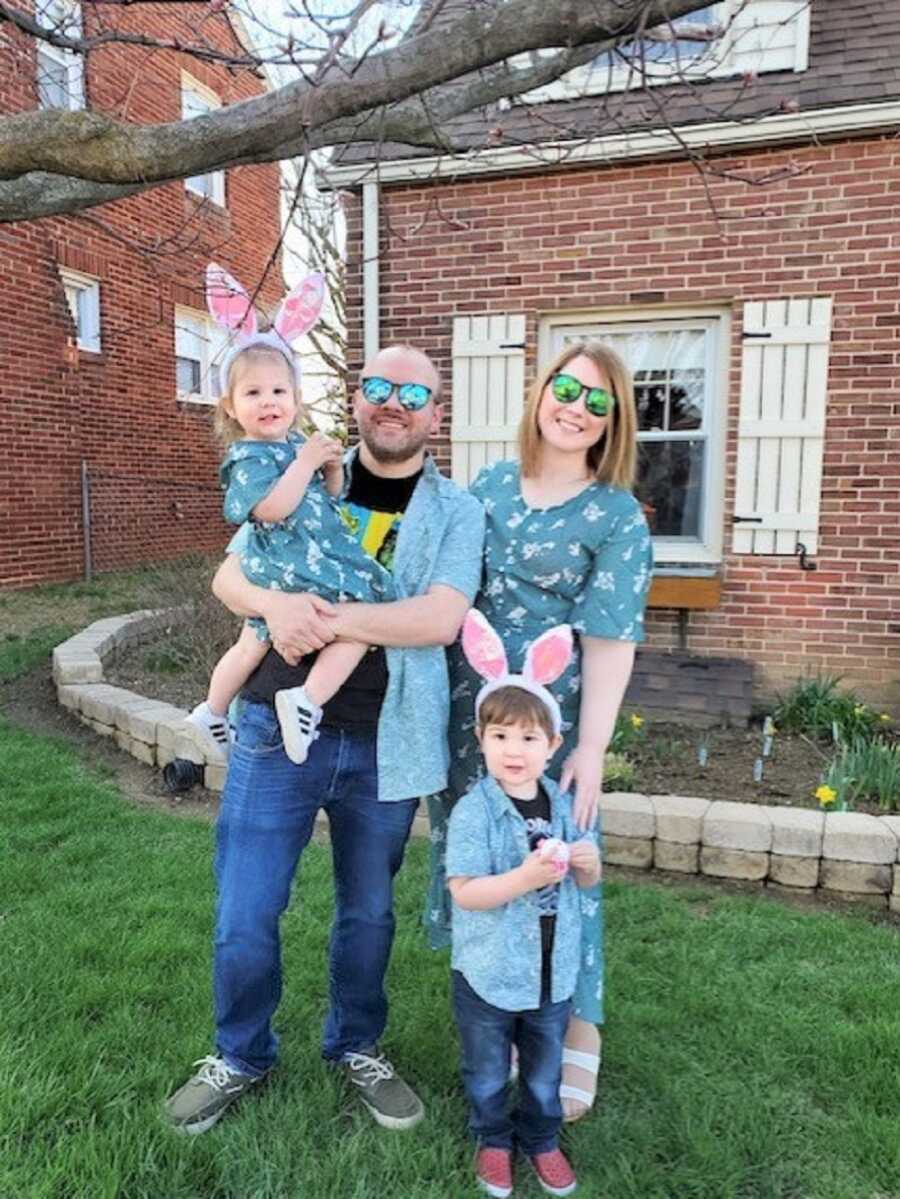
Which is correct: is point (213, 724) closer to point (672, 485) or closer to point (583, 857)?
point (583, 857)

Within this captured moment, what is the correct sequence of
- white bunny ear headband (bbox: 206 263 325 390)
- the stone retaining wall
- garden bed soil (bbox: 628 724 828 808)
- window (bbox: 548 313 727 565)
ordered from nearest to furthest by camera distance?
white bunny ear headband (bbox: 206 263 325 390)
the stone retaining wall
garden bed soil (bbox: 628 724 828 808)
window (bbox: 548 313 727 565)

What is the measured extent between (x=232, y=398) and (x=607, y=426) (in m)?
0.85

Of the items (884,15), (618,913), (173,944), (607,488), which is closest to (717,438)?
(884,15)

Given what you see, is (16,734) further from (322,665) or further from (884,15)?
(884,15)

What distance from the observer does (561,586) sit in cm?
202

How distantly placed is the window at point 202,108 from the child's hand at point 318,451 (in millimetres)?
10060

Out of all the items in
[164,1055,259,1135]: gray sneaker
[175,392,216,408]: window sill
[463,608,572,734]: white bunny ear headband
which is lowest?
[164,1055,259,1135]: gray sneaker

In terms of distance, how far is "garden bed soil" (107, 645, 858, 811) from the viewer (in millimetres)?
4184

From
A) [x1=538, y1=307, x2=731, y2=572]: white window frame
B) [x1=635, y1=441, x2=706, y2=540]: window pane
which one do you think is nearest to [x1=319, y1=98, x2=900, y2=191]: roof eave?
[x1=538, y1=307, x2=731, y2=572]: white window frame

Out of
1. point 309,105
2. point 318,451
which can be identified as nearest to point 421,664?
point 318,451

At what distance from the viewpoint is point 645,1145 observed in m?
2.12

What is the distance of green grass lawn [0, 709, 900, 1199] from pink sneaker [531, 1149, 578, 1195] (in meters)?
0.05

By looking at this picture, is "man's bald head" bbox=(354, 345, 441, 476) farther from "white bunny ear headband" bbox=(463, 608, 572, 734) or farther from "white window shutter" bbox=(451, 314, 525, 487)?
"white window shutter" bbox=(451, 314, 525, 487)

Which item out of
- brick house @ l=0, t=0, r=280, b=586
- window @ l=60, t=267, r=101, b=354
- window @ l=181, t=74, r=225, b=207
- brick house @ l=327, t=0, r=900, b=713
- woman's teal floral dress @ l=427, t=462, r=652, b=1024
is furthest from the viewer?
window @ l=181, t=74, r=225, b=207
